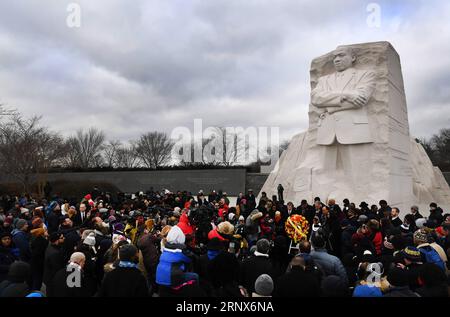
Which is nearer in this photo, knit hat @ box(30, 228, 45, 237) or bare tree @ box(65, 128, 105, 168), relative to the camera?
knit hat @ box(30, 228, 45, 237)

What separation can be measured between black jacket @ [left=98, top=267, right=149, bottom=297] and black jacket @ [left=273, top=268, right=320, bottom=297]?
1152mm

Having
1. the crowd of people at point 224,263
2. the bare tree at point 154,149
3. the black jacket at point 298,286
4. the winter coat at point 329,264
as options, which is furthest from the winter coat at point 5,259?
the bare tree at point 154,149

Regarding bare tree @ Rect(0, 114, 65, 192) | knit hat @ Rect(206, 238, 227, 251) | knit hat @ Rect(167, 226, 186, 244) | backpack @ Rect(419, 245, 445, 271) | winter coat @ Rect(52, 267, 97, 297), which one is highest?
bare tree @ Rect(0, 114, 65, 192)

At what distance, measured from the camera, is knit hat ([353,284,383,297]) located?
2801 mm

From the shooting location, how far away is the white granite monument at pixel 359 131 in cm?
1281

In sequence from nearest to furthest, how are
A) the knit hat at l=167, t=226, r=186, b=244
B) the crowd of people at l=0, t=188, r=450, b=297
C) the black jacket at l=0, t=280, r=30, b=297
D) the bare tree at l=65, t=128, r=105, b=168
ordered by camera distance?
the black jacket at l=0, t=280, r=30, b=297 → the crowd of people at l=0, t=188, r=450, b=297 → the knit hat at l=167, t=226, r=186, b=244 → the bare tree at l=65, t=128, r=105, b=168

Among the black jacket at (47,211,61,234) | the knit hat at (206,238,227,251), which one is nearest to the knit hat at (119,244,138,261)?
the knit hat at (206,238,227,251)

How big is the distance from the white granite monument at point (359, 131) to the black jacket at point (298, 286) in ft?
34.1

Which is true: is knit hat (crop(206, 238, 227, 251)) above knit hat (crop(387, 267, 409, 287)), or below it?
above

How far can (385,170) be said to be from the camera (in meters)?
12.6

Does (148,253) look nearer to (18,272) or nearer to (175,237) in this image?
(175,237)

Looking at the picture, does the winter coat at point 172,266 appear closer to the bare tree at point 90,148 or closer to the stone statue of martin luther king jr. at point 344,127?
the stone statue of martin luther king jr. at point 344,127

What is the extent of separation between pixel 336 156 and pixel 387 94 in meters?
2.92

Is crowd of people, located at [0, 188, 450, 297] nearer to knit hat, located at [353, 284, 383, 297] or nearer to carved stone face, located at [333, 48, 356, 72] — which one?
knit hat, located at [353, 284, 383, 297]
